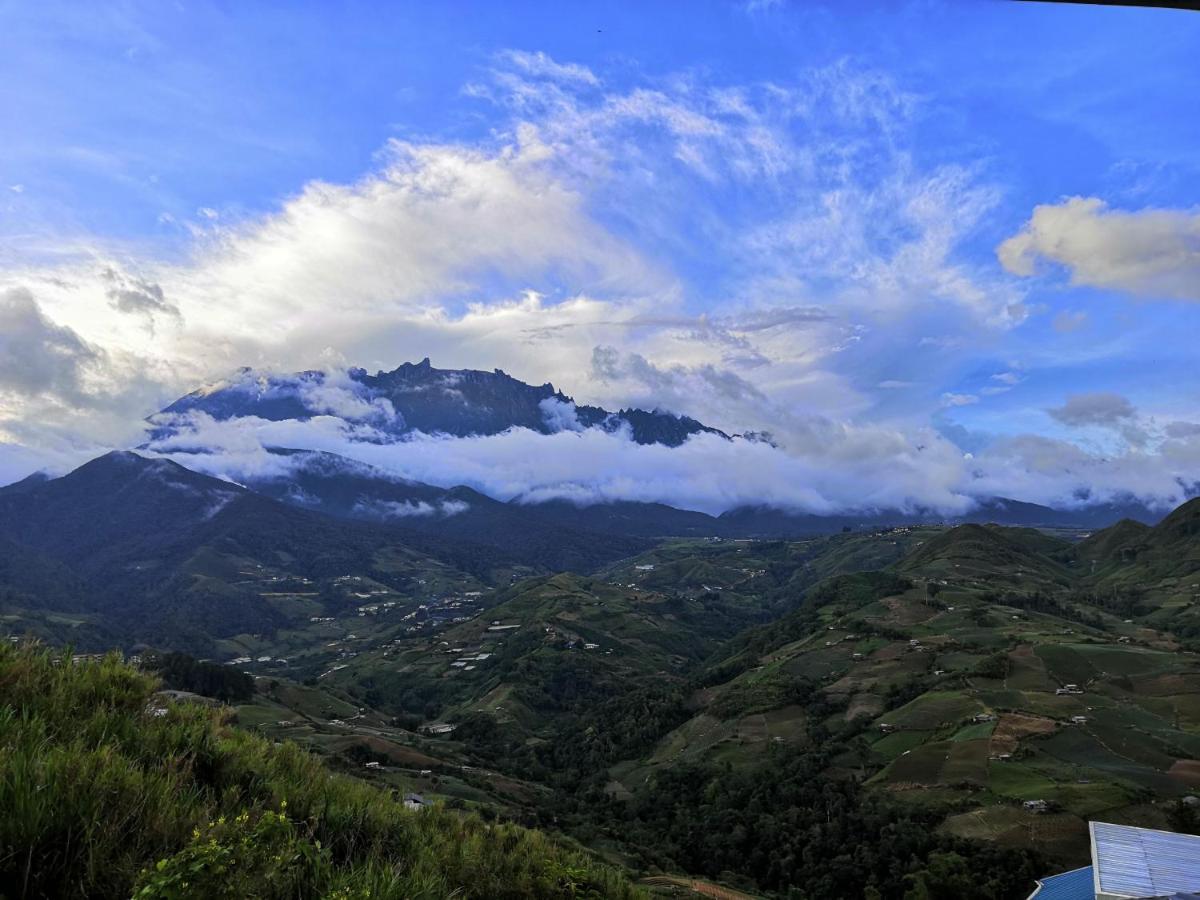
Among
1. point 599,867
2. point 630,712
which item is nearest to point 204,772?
point 599,867

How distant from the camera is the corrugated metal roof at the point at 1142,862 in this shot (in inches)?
1828

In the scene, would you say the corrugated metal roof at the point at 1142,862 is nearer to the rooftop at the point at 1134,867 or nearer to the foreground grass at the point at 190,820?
the rooftop at the point at 1134,867

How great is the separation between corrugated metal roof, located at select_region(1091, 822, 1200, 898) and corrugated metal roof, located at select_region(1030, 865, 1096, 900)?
5.47 meters

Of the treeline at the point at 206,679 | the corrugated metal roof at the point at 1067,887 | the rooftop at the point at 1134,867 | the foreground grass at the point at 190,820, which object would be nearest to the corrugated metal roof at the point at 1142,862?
the rooftop at the point at 1134,867

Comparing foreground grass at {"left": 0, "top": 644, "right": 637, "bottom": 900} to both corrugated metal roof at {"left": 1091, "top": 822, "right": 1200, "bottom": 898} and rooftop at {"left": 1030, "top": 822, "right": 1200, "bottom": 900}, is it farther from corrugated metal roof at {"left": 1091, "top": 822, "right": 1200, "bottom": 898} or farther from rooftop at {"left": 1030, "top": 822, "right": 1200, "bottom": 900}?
corrugated metal roof at {"left": 1091, "top": 822, "right": 1200, "bottom": 898}

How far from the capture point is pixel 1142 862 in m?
50.5

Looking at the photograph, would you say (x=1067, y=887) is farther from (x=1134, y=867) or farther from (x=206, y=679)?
(x=206, y=679)

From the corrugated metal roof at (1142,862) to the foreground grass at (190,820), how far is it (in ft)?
188

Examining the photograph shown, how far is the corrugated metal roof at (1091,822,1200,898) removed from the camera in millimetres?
46438

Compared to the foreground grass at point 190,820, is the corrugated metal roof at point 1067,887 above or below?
below

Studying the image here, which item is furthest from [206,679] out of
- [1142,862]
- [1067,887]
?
[1142,862]

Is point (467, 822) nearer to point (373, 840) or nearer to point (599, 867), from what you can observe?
A: point (599, 867)

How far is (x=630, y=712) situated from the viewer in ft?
582

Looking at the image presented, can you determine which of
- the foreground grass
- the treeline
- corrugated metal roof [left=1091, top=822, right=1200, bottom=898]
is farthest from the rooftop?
the treeline
